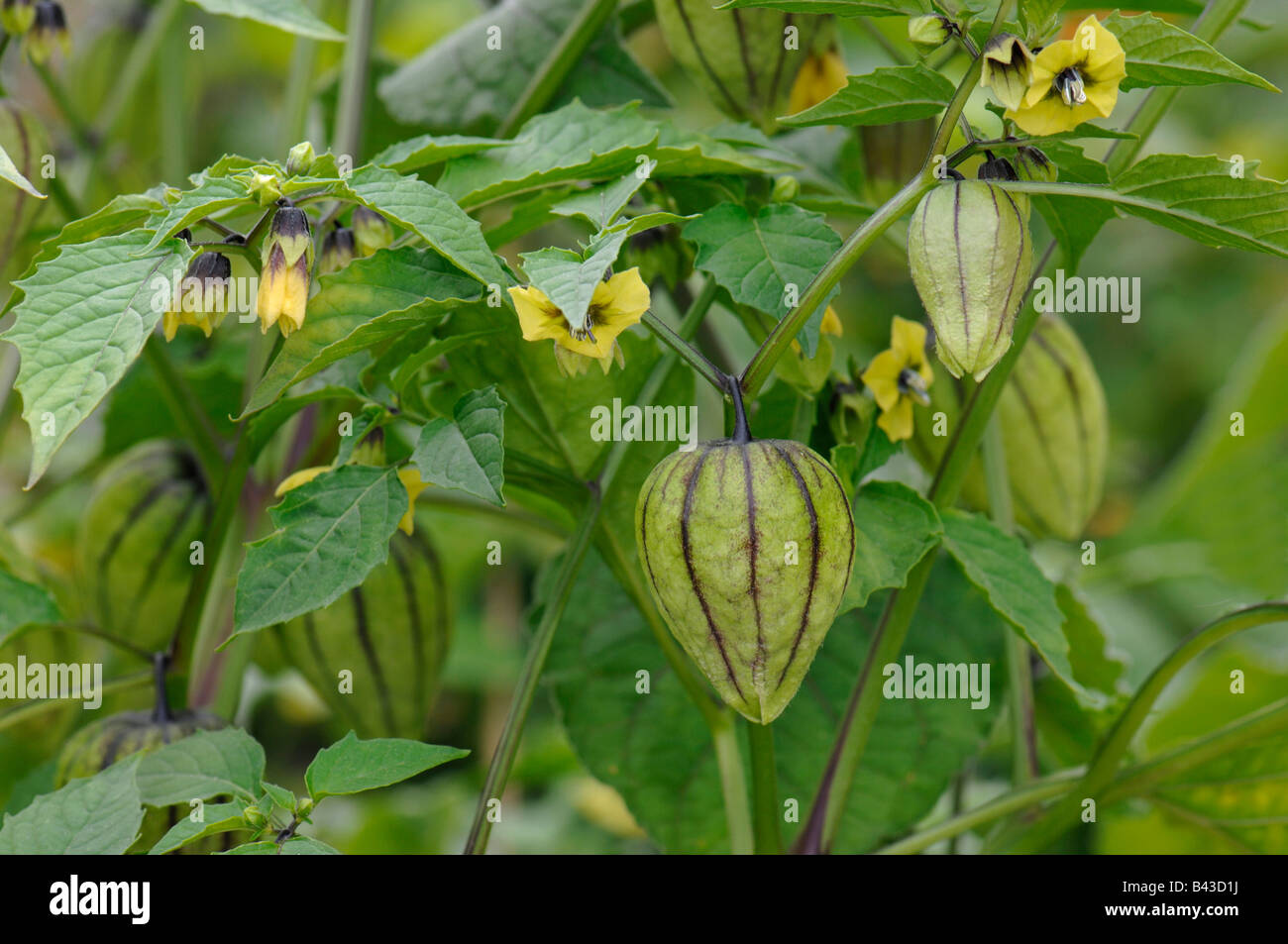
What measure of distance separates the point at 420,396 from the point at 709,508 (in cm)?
12

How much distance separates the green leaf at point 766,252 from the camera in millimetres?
346

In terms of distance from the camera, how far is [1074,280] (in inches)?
16.2

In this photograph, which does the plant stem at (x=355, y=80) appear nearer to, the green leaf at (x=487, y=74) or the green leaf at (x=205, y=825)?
the green leaf at (x=487, y=74)

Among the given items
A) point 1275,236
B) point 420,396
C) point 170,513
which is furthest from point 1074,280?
point 170,513

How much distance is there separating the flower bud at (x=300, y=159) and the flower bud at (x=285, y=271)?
26mm

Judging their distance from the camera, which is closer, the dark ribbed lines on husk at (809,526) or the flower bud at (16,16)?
the dark ribbed lines on husk at (809,526)

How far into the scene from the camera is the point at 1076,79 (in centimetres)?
30

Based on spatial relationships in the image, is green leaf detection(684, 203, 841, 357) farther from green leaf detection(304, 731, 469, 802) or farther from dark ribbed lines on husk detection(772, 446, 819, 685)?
green leaf detection(304, 731, 469, 802)

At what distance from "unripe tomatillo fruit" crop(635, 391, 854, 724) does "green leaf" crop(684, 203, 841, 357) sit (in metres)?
0.04

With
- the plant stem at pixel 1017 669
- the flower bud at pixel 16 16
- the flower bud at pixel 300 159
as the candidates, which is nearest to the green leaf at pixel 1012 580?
the plant stem at pixel 1017 669

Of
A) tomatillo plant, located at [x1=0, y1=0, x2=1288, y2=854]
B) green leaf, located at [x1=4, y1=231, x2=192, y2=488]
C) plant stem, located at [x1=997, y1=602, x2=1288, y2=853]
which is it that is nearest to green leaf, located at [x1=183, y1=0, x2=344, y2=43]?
tomatillo plant, located at [x1=0, y1=0, x2=1288, y2=854]

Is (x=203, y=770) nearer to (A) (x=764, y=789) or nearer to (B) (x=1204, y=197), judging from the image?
(A) (x=764, y=789)
